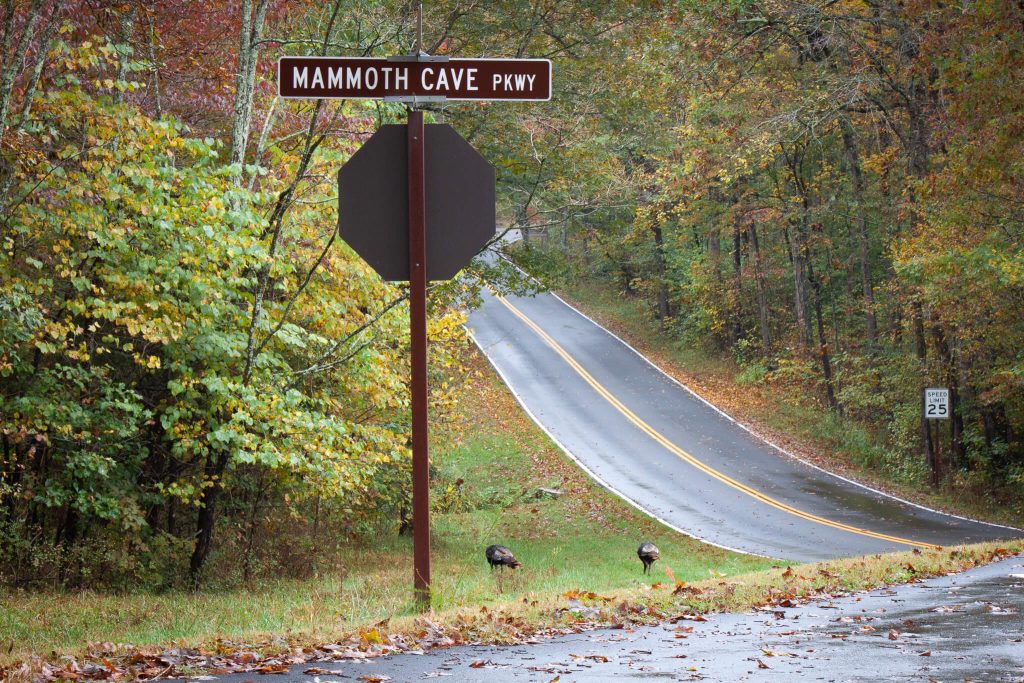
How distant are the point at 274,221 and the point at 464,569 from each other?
5.42 m

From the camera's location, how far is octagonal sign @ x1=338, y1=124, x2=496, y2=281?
7324mm

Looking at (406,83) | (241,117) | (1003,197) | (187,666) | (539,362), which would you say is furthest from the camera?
(539,362)

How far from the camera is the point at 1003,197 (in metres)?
19.2

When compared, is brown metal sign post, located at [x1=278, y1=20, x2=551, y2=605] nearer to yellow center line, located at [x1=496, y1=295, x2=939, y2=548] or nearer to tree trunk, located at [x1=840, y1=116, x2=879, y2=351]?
yellow center line, located at [x1=496, y1=295, x2=939, y2=548]

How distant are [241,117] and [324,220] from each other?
228 centimetres

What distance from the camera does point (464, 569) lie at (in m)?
10.5

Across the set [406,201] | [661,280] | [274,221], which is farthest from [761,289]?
[406,201]

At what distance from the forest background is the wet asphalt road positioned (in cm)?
625

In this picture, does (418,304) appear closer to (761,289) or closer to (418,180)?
(418,180)

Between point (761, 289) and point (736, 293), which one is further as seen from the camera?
point (736, 293)

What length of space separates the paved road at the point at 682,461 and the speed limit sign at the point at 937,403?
246 centimetres

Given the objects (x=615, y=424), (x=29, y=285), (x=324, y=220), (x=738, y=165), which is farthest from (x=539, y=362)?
(x=29, y=285)

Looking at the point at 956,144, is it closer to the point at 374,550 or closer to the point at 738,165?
the point at 738,165

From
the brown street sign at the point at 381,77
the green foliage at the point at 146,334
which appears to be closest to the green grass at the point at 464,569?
the green foliage at the point at 146,334
